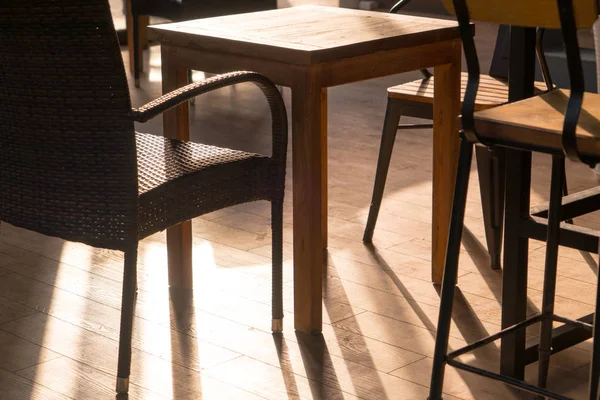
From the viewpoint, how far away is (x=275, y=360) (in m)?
2.24

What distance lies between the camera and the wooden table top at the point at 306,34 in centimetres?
227

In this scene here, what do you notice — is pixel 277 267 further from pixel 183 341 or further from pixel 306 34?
pixel 306 34

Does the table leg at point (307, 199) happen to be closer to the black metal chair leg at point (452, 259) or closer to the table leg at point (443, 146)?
the table leg at point (443, 146)

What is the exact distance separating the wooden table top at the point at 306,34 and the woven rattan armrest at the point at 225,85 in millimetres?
75

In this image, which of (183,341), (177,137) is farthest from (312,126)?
(183,341)

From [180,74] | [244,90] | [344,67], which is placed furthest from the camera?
[244,90]

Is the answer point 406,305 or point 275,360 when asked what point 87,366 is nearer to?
point 275,360

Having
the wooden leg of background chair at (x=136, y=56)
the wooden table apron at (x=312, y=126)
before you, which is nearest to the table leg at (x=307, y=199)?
the wooden table apron at (x=312, y=126)

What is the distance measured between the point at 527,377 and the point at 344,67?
2.60 ft

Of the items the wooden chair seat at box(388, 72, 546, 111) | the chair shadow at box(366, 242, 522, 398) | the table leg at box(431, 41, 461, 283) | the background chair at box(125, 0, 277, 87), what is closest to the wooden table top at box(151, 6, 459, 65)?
the table leg at box(431, 41, 461, 283)

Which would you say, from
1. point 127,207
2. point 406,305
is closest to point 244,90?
point 406,305

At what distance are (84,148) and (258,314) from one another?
688 mm

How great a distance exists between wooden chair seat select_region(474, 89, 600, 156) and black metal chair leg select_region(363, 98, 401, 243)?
3.58 ft

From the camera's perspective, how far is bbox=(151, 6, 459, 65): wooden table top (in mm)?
2268
